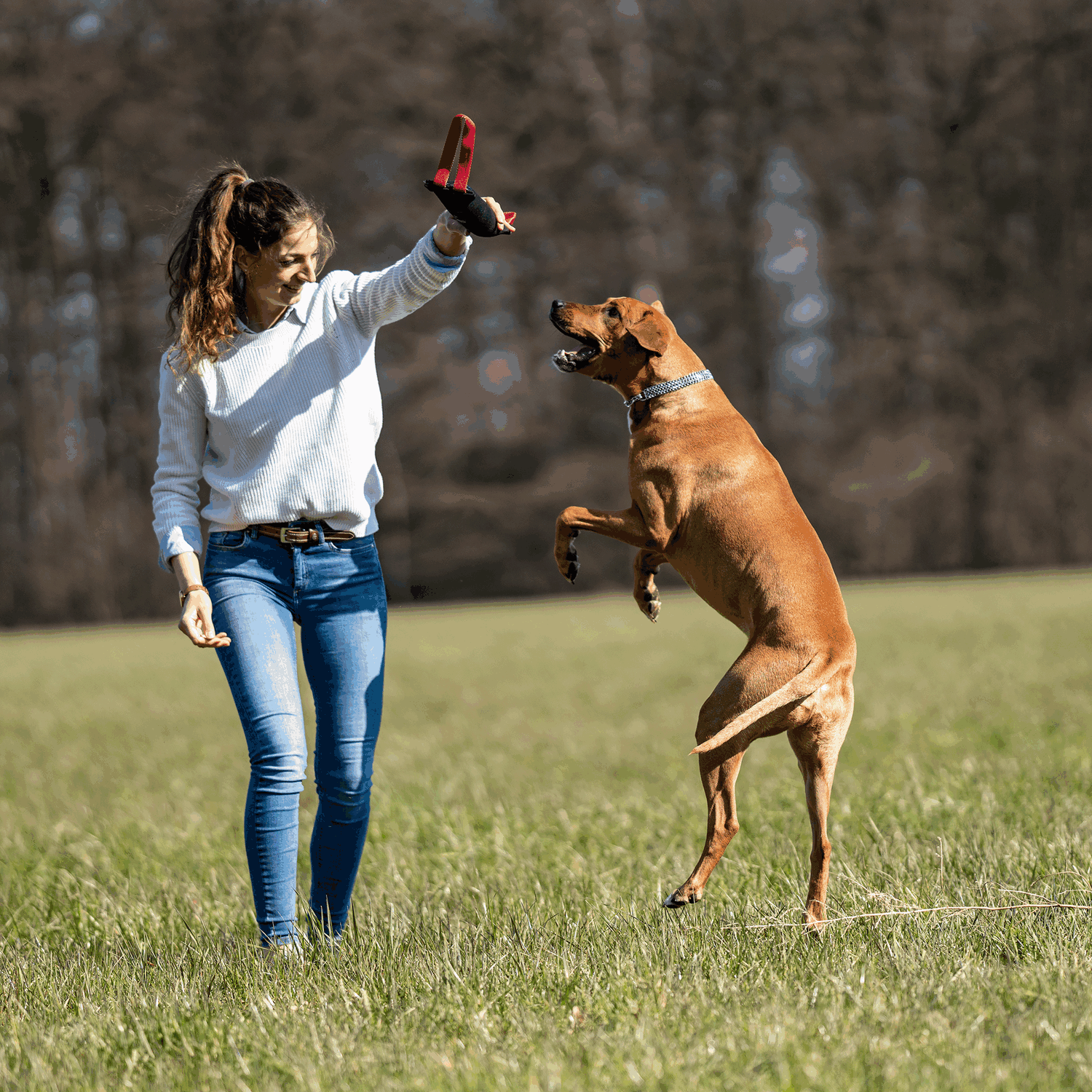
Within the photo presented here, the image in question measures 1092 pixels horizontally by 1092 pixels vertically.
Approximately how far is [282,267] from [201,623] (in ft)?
3.49

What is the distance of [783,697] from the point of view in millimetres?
2662

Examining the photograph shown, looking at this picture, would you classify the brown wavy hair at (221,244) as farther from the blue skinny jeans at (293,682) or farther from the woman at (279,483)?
the blue skinny jeans at (293,682)

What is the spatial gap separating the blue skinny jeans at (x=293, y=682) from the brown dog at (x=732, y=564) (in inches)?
26.3

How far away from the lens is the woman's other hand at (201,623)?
2.93 metres

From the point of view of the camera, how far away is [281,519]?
3.10 m

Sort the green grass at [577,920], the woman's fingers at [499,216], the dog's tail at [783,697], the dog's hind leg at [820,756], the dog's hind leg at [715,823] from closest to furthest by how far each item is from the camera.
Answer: the green grass at [577,920] → the dog's tail at [783,697] → the dog's hind leg at [820,756] → the dog's hind leg at [715,823] → the woman's fingers at [499,216]

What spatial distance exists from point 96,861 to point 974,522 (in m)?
20.1

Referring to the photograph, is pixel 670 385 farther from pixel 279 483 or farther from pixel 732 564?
pixel 279 483

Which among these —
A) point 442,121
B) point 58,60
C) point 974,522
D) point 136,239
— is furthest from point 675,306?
point 58,60

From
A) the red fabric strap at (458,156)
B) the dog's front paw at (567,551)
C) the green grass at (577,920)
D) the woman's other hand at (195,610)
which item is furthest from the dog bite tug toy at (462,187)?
the green grass at (577,920)

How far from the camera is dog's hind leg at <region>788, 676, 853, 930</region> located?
275 centimetres

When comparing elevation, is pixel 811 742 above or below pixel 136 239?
below

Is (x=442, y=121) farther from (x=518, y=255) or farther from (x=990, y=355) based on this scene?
(x=990, y=355)

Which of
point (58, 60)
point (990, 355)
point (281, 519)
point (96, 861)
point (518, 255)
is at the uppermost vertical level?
point (58, 60)
